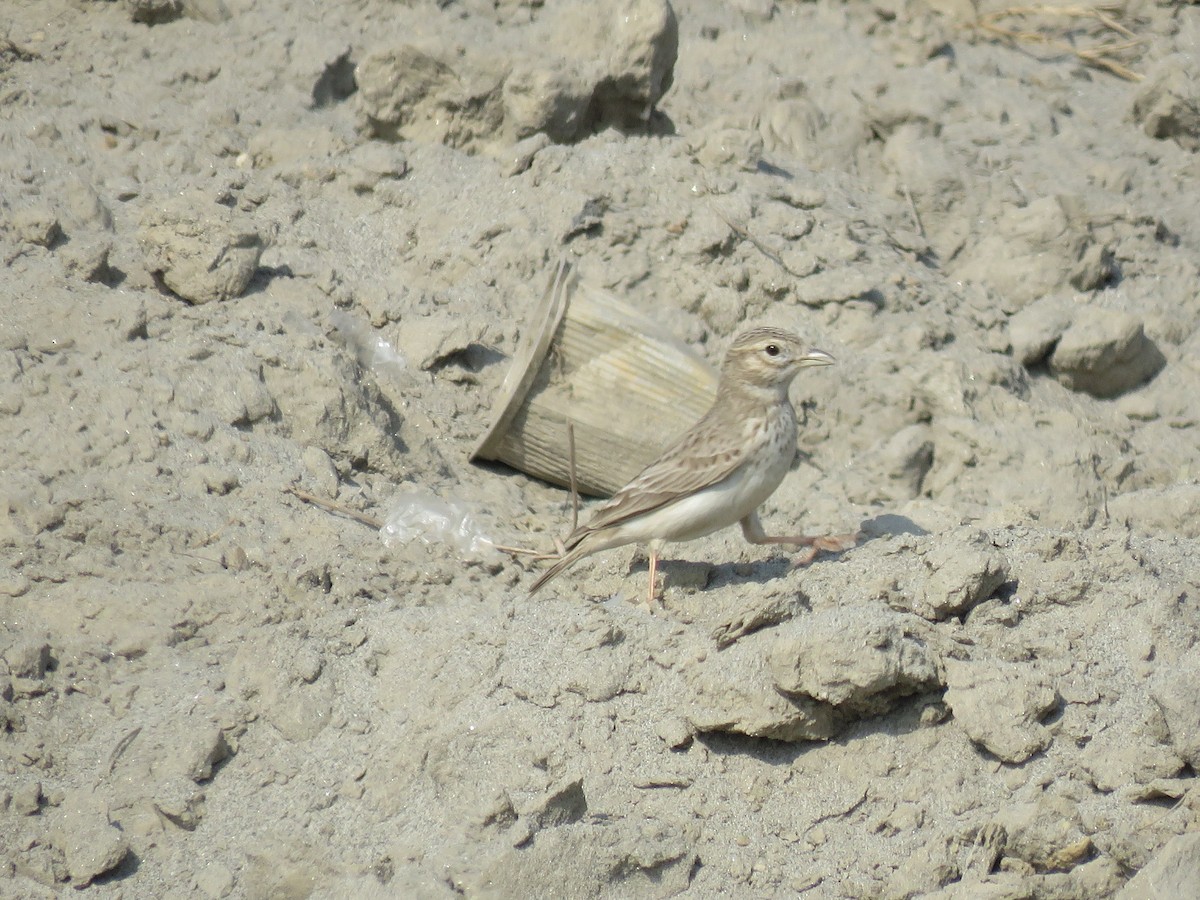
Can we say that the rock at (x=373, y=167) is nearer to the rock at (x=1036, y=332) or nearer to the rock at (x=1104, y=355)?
the rock at (x=1036, y=332)

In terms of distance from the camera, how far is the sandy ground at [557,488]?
4.69m

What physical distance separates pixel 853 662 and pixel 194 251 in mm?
4270

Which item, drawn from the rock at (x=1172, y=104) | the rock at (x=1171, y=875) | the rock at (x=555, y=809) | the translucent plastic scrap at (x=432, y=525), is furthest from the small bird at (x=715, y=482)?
the rock at (x=1172, y=104)

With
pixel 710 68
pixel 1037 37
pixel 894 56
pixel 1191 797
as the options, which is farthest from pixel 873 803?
pixel 1037 37

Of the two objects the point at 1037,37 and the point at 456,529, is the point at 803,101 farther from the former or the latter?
the point at 456,529

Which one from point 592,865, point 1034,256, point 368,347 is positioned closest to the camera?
point 592,865

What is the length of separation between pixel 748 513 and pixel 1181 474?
269cm

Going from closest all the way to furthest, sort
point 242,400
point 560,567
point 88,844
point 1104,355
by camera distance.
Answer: point 88,844 < point 560,567 < point 242,400 < point 1104,355

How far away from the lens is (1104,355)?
26.7 feet

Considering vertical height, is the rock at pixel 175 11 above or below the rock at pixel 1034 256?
above

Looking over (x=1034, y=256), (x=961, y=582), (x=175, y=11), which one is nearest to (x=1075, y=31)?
(x=1034, y=256)

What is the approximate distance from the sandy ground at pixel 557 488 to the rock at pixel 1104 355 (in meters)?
0.02

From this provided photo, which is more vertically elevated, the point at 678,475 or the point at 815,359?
the point at 815,359

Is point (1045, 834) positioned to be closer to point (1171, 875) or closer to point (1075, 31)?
point (1171, 875)
